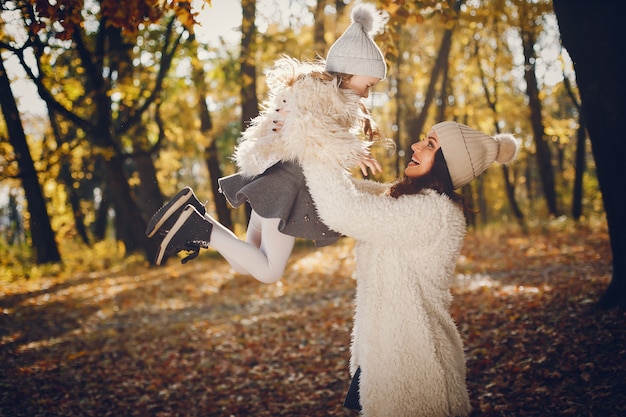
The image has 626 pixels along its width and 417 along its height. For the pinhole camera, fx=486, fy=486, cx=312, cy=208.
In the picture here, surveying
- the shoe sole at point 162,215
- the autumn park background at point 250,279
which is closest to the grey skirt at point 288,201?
the shoe sole at point 162,215

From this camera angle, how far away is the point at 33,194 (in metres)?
11.1

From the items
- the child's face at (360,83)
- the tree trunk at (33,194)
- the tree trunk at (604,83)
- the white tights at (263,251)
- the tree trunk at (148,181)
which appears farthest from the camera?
the tree trunk at (148,181)

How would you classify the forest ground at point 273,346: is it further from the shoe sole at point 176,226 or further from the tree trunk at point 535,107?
the tree trunk at point 535,107

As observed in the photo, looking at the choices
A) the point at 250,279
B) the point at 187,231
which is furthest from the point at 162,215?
the point at 250,279

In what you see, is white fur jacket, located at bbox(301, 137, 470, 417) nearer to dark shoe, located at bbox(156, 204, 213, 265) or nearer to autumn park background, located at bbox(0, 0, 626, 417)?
dark shoe, located at bbox(156, 204, 213, 265)

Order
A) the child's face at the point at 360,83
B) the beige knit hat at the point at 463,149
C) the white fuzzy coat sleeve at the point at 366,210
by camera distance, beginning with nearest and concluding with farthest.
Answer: the white fuzzy coat sleeve at the point at 366,210, the beige knit hat at the point at 463,149, the child's face at the point at 360,83

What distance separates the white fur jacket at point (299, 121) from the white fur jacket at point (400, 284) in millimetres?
68

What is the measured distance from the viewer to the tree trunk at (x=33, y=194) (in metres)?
9.51

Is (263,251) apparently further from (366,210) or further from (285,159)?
(366,210)

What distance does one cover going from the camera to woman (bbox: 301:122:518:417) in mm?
2170

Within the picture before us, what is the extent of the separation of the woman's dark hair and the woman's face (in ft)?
0.07

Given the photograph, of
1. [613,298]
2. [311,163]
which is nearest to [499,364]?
[613,298]

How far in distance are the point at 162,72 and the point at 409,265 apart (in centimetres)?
807

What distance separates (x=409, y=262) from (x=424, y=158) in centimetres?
52
